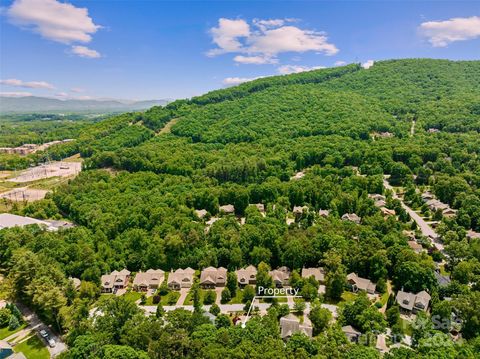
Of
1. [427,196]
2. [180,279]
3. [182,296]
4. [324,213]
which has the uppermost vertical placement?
[427,196]

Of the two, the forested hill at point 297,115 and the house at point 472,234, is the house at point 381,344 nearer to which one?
the house at point 472,234

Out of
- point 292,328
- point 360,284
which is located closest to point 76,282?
point 292,328

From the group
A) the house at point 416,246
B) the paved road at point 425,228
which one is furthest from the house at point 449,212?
the house at point 416,246

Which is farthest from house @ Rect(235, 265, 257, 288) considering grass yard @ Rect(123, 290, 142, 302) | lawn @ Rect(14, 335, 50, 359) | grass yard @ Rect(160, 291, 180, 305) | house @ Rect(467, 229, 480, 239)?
house @ Rect(467, 229, 480, 239)

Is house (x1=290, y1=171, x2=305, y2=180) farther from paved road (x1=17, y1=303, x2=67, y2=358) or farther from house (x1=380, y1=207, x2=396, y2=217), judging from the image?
paved road (x1=17, y1=303, x2=67, y2=358)

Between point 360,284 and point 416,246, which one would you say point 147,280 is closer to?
point 360,284
